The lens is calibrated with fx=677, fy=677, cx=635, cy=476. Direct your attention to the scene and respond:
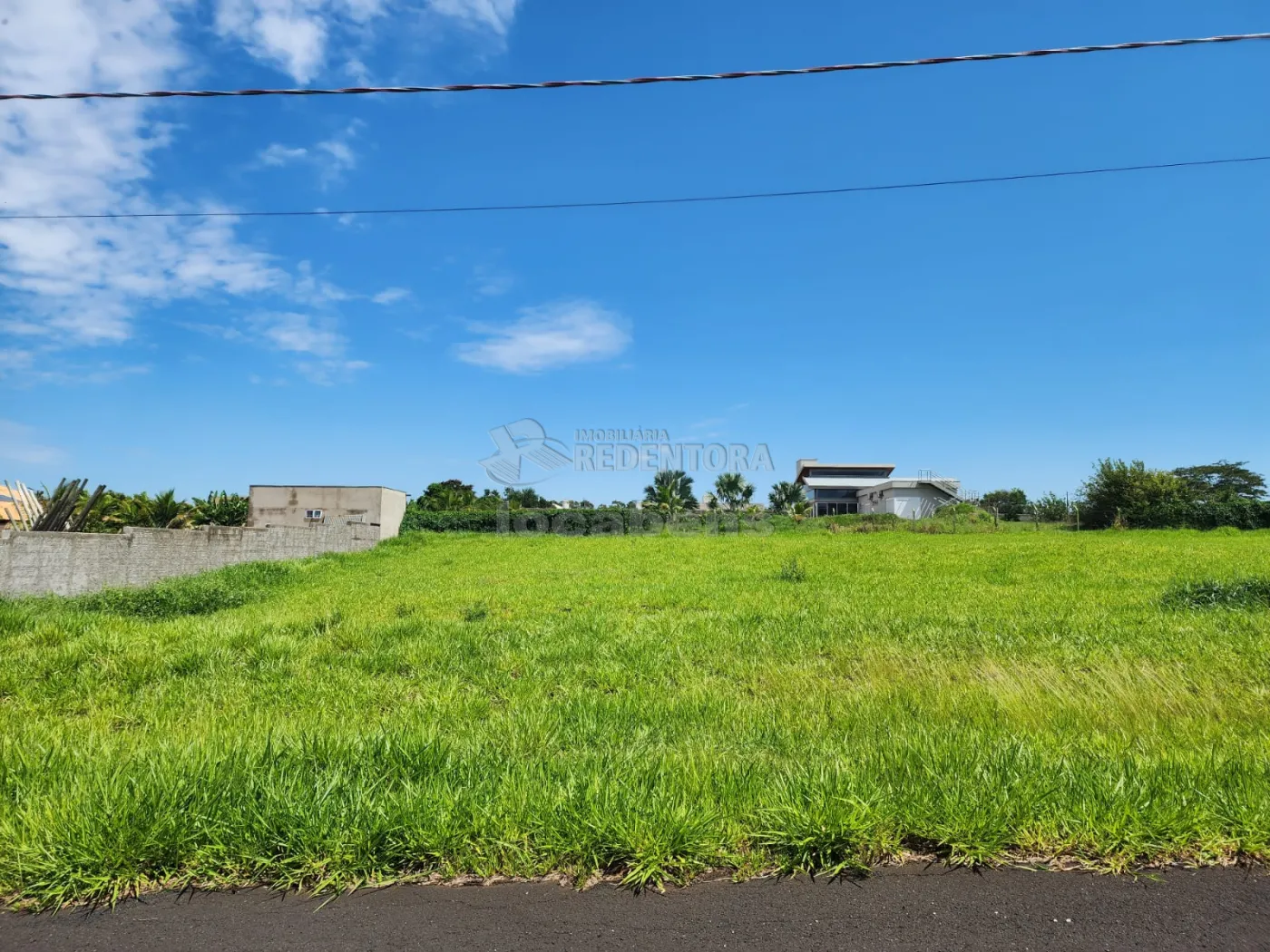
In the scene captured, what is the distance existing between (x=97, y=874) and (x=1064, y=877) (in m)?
3.40

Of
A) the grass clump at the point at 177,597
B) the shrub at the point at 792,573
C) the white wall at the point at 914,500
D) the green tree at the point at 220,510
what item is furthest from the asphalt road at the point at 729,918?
the white wall at the point at 914,500

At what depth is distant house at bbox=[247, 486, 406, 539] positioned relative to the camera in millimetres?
36250

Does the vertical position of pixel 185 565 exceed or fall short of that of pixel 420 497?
it falls short

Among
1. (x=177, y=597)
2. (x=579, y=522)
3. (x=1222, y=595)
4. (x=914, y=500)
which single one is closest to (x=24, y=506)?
(x=177, y=597)

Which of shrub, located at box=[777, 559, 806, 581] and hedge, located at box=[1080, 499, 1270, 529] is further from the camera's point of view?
hedge, located at box=[1080, 499, 1270, 529]

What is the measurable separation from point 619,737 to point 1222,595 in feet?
28.6

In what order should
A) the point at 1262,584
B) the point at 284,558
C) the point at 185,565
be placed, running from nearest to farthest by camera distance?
the point at 1262,584, the point at 185,565, the point at 284,558

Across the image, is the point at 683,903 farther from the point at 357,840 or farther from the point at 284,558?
the point at 284,558

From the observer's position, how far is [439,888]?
235 cm

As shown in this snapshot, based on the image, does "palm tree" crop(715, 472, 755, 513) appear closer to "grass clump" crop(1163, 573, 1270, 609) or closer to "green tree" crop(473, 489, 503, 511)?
"green tree" crop(473, 489, 503, 511)

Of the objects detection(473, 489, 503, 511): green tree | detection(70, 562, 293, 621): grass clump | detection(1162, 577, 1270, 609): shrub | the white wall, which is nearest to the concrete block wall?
detection(70, 562, 293, 621): grass clump

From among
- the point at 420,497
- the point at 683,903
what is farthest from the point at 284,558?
the point at 420,497

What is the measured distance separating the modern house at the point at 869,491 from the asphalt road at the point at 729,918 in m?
41.2

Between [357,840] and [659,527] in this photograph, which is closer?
[357,840]
